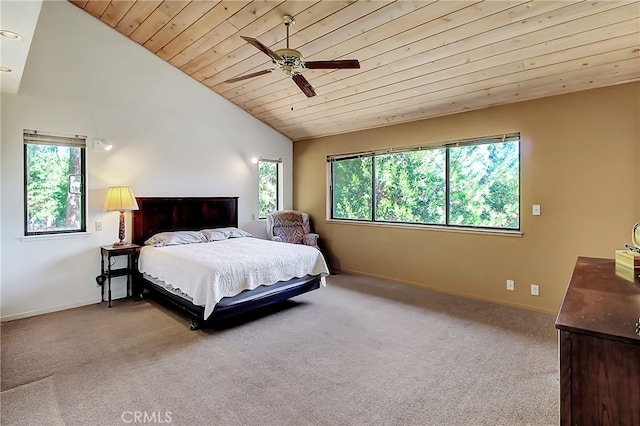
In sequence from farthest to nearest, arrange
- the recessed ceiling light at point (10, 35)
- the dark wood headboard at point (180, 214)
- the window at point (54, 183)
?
the dark wood headboard at point (180, 214), the window at point (54, 183), the recessed ceiling light at point (10, 35)

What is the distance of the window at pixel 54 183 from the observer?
392 cm

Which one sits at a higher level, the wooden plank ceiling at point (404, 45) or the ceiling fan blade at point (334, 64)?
the wooden plank ceiling at point (404, 45)

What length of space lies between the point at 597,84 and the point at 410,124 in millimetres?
2152

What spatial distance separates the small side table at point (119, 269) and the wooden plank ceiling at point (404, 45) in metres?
2.71

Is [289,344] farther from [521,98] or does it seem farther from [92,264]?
[521,98]

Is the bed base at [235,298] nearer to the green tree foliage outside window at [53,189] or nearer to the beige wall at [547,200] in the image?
the green tree foliage outside window at [53,189]

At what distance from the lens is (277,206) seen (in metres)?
6.67

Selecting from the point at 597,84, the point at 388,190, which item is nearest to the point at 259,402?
the point at 388,190

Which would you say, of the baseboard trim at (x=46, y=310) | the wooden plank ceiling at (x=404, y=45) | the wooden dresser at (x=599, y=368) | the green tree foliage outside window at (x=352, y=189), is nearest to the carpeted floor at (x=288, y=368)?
the baseboard trim at (x=46, y=310)

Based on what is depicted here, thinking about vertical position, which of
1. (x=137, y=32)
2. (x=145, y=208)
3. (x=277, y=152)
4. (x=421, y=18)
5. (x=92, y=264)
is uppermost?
(x=137, y=32)

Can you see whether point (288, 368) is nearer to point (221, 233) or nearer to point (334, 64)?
point (334, 64)

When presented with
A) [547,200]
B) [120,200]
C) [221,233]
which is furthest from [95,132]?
[547,200]

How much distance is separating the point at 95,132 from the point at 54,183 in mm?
785

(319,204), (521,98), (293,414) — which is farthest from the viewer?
(319,204)
